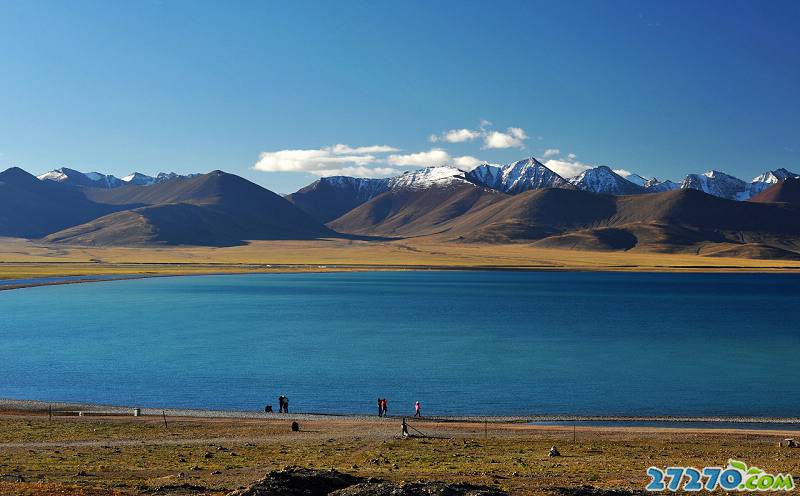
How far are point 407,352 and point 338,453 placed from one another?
42.9 meters

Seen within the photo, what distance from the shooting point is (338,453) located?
30.9 m

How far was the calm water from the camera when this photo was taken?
172ft

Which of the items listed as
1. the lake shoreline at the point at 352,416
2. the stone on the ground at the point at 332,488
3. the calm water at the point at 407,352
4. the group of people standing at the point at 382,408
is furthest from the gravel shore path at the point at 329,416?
the stone on the ground at the point at 332,488

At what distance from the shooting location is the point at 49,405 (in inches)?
1853

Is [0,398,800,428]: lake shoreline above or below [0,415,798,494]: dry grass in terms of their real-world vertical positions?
below

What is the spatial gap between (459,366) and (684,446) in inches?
1270

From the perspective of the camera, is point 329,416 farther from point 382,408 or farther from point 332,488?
point 332,488


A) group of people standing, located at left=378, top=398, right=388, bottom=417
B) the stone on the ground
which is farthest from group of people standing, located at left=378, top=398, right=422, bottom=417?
the stone on the ground

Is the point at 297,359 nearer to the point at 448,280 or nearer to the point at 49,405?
the point at 49,405

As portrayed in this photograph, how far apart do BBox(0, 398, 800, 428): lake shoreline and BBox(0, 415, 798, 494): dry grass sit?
230 cm

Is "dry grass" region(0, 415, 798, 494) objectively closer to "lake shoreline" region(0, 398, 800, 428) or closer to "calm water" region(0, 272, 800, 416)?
"lake shoreline" region(0, 398, 800, 428)

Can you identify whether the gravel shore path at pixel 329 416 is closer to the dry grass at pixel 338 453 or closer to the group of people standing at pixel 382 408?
the group of people standing at pixel 382 408

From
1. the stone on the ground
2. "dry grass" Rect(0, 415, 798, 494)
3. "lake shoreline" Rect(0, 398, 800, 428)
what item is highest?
the stone on the ground

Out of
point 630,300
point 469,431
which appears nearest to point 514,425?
point 469,431
